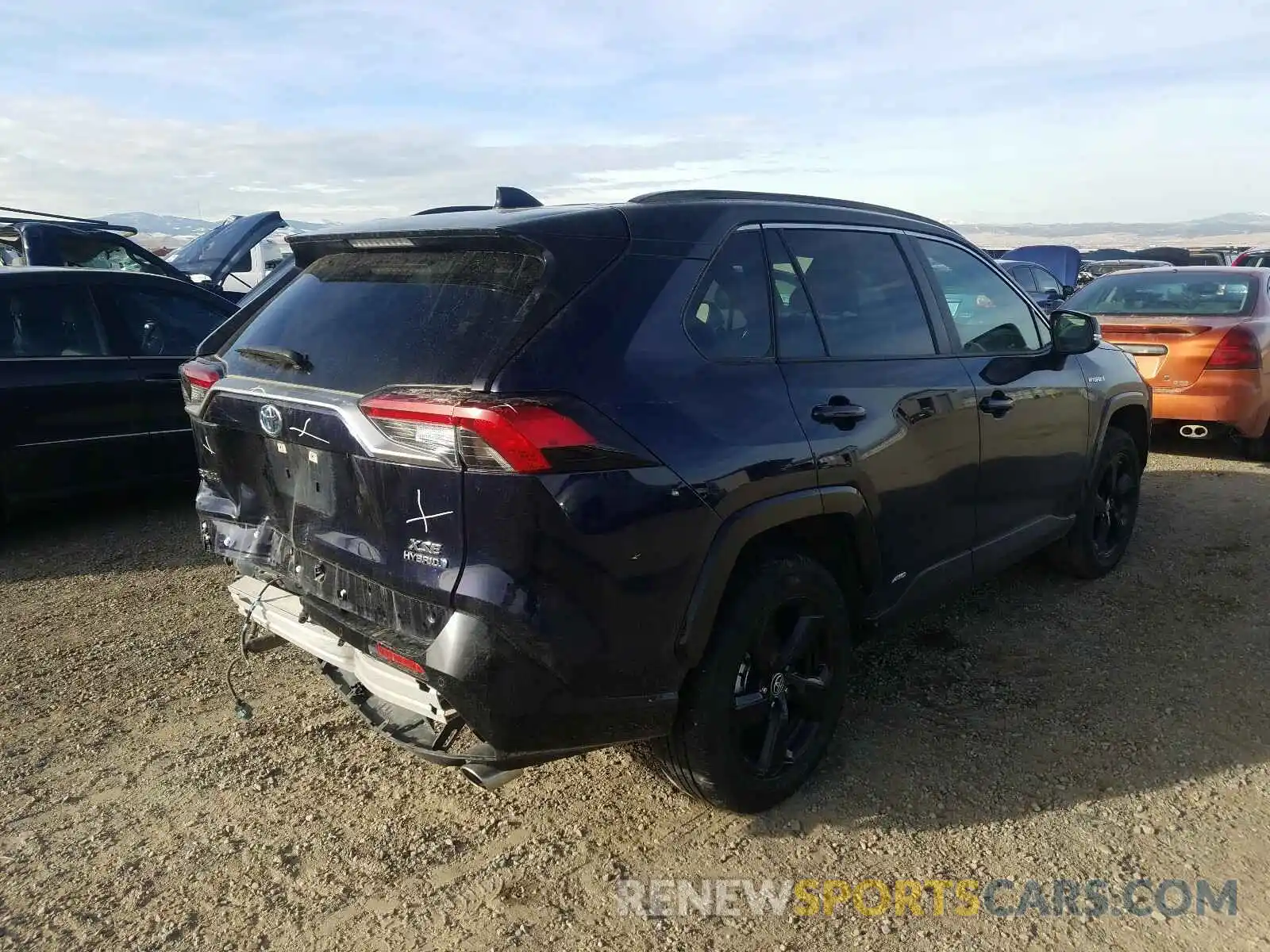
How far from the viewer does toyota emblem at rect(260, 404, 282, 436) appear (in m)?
2.75

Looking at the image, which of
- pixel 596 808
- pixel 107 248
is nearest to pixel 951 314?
pixel 596 808

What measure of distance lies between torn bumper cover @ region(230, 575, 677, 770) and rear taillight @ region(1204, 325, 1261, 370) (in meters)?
6.35

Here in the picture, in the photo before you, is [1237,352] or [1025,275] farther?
[1025,275]

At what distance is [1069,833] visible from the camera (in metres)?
2.90

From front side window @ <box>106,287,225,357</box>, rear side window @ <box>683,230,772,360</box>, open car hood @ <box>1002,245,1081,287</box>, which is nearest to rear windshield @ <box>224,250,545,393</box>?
rear side window @ <box>683,230,772,360</box>

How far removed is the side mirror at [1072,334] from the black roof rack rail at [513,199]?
2417 mm

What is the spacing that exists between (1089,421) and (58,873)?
4.42 m

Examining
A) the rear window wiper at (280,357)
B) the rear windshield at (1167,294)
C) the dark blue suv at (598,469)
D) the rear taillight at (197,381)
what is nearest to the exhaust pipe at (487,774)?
the dark blue suv at (598,469)

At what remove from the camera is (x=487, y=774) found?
2541 millimetres

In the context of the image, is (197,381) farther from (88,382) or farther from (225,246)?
(225,246)

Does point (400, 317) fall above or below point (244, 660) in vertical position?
above

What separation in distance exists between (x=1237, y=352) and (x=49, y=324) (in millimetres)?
8019

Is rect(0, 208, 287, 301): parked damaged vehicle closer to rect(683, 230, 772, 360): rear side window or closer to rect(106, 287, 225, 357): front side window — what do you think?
rect(106, 287, 225, 357): front side window

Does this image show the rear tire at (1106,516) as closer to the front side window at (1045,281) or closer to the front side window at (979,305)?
the front side window at (979,305)
